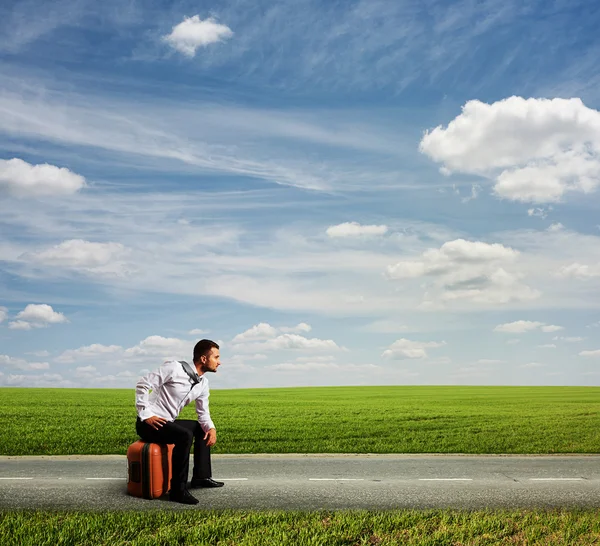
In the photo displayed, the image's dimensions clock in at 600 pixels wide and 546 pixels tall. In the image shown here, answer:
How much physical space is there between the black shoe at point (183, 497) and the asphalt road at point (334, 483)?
0.12m

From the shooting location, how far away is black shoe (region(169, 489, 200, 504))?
8023 mm

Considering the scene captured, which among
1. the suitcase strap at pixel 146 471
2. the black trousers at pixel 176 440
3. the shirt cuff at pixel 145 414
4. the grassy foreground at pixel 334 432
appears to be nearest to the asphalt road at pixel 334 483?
the suitcase strap at pixel 146 471

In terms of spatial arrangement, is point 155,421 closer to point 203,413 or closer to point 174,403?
point 174,403

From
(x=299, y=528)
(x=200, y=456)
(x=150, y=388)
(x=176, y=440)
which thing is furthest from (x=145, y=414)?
(x=299, y=528)

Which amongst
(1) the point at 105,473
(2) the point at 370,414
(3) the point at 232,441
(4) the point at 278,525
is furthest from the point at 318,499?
(2) the point at 370,414

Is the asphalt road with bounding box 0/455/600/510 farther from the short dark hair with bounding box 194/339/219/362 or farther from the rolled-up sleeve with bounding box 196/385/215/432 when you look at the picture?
the short dark hair with bounding box 194/339/219/362

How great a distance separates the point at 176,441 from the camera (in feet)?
27.0

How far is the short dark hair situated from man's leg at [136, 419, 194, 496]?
94 centimetres

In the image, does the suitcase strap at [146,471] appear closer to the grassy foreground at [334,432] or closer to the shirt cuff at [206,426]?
the shirt cuff at [206,426]

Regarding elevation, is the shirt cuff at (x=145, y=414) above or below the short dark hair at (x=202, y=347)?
below

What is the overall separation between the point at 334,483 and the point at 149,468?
2.91 metres

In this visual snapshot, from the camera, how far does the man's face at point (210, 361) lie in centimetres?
834

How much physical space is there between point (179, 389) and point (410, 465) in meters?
5.24

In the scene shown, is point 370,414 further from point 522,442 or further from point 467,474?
point 467,474
